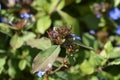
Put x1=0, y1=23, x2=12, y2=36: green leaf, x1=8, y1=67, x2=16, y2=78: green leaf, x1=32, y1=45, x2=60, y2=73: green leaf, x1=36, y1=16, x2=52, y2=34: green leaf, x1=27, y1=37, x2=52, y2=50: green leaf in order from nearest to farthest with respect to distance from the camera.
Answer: x1=32, y1=45, x2=60, y2=73: green leaf → x1=27, y1=37, x2=52, y2=50: green leaf → x1=0, y1=23, x2=12, y2=36: green leaf → x1=8, y1=67, x2=16, y2=78: green leaf → x1=36, y1=16, x2=52, y2=34: green leaf

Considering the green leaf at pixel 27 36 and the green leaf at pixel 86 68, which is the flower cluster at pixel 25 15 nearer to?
the green leaf at pixel 27 36

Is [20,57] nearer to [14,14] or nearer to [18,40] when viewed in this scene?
[18,40]

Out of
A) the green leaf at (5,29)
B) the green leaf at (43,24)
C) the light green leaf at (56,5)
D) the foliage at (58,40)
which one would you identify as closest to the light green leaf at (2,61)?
the foliage at (58,40)

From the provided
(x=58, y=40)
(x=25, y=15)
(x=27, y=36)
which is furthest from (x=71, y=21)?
(x=58, y=40)

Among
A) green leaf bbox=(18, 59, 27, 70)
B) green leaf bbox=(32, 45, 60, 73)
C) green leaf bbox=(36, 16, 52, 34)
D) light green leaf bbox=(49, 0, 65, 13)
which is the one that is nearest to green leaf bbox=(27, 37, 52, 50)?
green leaf bbox=(32, 45, 60, 73)

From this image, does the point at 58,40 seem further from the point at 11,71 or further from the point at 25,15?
the point at 25,15

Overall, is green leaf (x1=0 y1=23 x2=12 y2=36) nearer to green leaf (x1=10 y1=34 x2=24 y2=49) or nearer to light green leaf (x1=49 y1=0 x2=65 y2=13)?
green leaf (x1=10 y1=34 x2=24 y2=49)
